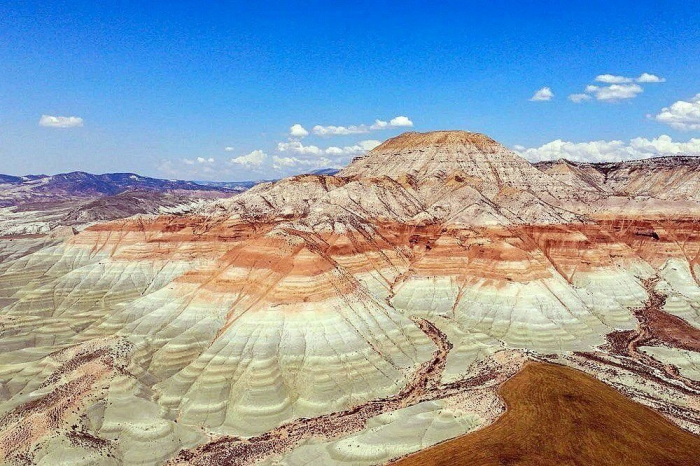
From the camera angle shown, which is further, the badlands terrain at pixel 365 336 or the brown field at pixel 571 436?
the badlands terrain at pixel 365 336

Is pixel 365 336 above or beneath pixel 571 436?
above

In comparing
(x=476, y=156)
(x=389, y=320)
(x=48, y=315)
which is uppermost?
(x=476, y=156)

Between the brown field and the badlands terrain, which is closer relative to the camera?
the brown field

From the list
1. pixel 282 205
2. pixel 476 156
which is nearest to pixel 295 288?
pixel 282 205

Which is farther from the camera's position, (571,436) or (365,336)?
(365,336)

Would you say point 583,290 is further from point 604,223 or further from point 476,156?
point 476,156
